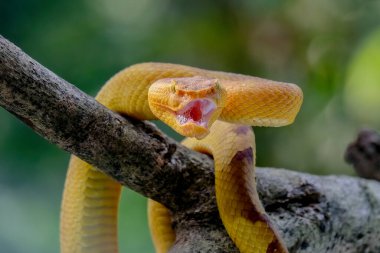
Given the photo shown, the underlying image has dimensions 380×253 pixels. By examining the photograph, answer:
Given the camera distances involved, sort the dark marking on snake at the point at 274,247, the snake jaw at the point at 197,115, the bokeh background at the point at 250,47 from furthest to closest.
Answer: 1. the bokeh background at the point at 250,47
2. the dark marking on snake at the point at 274,247
3. the snake jaw at the point at 197,115

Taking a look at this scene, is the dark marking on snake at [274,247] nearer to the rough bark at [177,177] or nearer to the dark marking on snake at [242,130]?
the rough bark at [177,177]

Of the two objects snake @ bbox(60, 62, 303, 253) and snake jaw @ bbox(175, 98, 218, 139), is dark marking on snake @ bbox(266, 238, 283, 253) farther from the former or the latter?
snake jaw @ bbox(175, 98, 218, 139)

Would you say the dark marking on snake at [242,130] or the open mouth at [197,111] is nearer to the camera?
the open mouth at [197,111]

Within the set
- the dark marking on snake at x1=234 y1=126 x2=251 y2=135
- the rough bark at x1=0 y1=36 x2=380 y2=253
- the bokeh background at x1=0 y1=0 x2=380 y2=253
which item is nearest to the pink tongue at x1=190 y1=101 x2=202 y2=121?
the rough bark at x1=0 y1=36 x2=380 y2=253

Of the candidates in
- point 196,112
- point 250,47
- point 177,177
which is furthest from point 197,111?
point 250,47

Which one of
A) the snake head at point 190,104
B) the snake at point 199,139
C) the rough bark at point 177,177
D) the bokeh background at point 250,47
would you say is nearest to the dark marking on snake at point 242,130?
the snake at point 199,139

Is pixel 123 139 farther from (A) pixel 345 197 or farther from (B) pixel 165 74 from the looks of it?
(A) pixel 345 197

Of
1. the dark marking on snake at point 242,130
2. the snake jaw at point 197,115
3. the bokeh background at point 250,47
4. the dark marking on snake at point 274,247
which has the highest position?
the bokeh background at point 250,47
